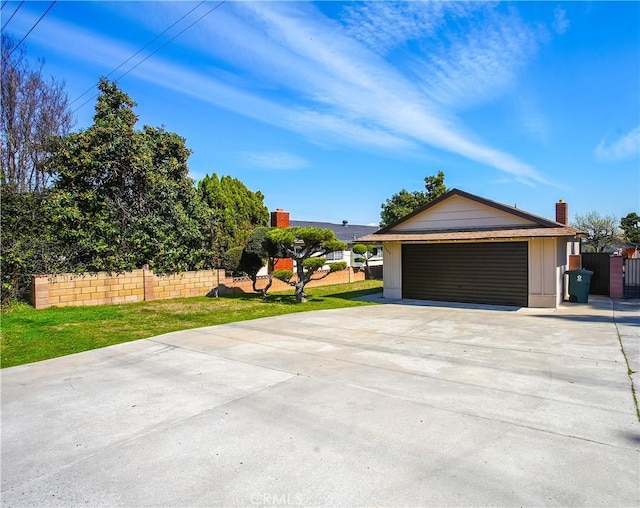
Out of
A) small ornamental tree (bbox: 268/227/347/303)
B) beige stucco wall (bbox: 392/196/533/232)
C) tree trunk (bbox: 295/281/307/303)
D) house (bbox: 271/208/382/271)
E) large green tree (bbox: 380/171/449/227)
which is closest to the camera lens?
small ornamental tree (bbox: 268/227/347/303)

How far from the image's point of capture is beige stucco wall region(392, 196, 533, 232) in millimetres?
13203

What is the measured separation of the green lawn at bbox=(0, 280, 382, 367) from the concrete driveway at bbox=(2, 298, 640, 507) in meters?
1.09

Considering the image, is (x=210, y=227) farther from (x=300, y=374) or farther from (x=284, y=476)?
(x=284, y=476)

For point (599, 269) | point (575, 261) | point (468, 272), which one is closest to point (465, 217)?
point (468, 272)

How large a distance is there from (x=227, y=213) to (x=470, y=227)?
11.2 metres

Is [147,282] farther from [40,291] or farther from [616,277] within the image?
[616,277]

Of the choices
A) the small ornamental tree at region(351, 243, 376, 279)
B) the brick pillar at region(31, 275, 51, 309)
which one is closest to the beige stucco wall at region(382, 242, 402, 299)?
the small ornamental tree at region(351, 243, 376, 279)

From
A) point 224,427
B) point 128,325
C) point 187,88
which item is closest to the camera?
point 224,427

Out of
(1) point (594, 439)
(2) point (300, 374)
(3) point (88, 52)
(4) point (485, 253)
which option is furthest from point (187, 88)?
(1) point (594, 439)

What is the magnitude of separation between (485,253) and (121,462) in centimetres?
1245

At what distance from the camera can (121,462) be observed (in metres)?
3.37

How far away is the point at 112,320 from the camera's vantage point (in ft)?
34.3

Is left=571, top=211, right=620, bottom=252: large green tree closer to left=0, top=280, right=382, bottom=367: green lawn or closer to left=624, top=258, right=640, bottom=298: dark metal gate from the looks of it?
left=624, top=258, right=640, bottom=298: dark metal gate

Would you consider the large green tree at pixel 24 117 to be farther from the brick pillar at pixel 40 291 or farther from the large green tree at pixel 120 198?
the brick pillar at pixel 40 291
